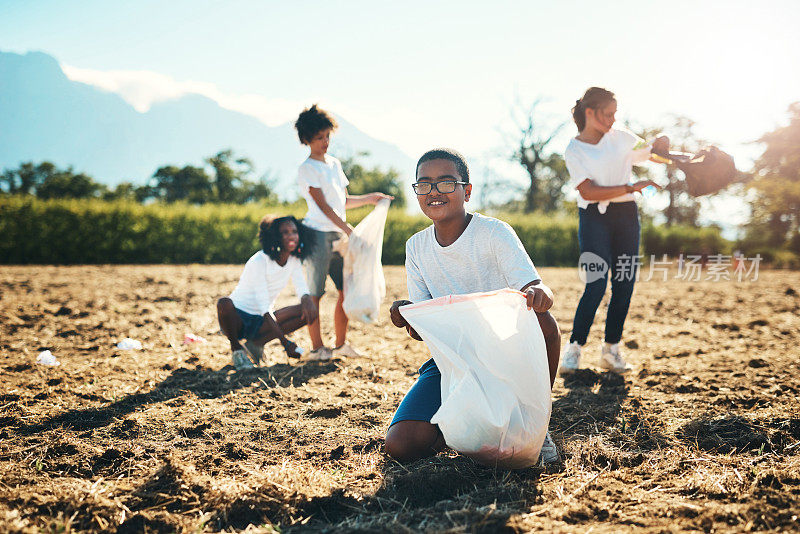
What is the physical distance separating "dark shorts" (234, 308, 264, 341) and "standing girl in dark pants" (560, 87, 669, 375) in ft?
7.02

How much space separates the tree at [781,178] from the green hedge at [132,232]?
892 centimetres

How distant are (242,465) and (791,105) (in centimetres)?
1669

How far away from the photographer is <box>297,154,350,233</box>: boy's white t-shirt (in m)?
3.79

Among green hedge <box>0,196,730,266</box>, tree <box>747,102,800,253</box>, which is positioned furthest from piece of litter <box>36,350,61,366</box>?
tree <box>747,102,800,253</box>

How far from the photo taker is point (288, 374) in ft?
11.6

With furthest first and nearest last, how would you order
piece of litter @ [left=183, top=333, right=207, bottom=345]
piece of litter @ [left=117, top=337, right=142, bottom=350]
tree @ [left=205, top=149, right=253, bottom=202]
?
tree @ [left=205, top=149, right=253, bottom=202] < piece of litter @ [left=183, top=333, right=207, bottom=345] < piece of litter @ [left=117, top=337, right=142, bottom=350]

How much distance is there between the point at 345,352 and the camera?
4102 millimetres

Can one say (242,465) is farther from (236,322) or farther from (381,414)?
(236,322)

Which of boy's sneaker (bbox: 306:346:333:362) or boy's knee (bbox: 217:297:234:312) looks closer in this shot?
boy's knee (bbox: 217:297:234:312)

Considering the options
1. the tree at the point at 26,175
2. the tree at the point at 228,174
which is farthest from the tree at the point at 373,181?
the tree at the point at 26,175

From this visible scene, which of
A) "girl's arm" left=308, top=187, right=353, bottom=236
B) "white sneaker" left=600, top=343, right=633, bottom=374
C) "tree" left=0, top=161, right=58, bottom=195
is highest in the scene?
"tree" left=0, top=161, right=58, bottom=195

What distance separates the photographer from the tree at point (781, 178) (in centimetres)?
1323

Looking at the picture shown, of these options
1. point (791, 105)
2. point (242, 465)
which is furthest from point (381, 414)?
point (791, 105)

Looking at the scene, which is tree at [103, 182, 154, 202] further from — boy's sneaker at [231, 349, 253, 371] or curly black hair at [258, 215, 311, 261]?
boy's sneaker at [231, 349, 253, 371]
